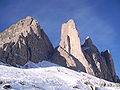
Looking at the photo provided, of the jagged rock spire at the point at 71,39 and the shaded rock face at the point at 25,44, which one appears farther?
the jagged rock spire at the point at 71,39

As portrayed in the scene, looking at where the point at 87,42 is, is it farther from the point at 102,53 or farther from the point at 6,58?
the point at 6,58

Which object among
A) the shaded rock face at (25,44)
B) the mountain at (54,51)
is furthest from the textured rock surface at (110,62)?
the shaded rock face at (25,44)

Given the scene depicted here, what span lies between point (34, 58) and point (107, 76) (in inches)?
1711

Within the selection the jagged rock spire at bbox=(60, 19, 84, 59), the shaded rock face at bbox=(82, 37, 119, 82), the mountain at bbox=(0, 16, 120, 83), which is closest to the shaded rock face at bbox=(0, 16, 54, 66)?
the mountain at bbox=(0, 16, 120, 83)

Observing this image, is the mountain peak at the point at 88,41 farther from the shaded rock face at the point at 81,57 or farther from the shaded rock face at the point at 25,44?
the shaded rock face at the point at 25,44

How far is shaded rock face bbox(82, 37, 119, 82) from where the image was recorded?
372ft

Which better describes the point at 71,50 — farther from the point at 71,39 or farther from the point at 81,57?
the point at 81,57

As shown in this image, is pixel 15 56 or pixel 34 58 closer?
pixel 15 56

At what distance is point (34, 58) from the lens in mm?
104625

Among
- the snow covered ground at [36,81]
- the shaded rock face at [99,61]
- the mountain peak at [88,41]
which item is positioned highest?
the mountain peak at [88,41]

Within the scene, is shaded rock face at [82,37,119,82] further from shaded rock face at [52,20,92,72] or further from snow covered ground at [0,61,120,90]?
snow covered ground at [0,61,120,90]

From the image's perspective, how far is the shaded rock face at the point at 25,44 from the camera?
3736 inches

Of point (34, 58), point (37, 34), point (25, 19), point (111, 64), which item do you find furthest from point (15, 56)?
point (111, 64)

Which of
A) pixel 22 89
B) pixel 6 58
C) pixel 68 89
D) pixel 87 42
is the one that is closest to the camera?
pixel 22 89
